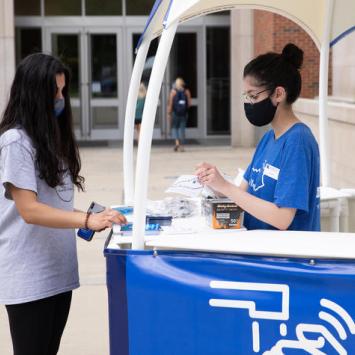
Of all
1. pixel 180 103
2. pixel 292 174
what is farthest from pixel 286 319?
pixel 180 103

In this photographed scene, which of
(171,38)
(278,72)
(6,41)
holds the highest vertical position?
(6,41)

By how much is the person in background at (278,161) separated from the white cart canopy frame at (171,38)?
0.35 meters

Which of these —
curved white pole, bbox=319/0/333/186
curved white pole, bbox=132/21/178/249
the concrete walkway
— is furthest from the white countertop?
curved white pole, bbox=319/0/333/186

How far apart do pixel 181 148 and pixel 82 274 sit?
12242 millimetres

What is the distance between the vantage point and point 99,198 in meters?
11.8

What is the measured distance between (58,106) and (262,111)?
91cm

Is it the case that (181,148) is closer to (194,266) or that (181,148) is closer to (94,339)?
(94,339)

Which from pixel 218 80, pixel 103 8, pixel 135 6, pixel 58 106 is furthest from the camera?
pixel 218 80

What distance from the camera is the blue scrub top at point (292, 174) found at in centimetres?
332

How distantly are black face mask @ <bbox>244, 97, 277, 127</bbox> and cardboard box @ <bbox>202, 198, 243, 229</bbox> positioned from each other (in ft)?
1.36

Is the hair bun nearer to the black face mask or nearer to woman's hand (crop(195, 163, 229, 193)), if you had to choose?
the black face mask

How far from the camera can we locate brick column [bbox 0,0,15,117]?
19422 millimetres

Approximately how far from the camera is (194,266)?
3215mm

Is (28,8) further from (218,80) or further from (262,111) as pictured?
(262,111)
